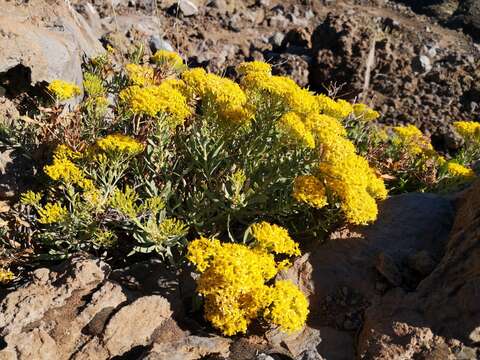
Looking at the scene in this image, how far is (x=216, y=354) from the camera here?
3.15 meters

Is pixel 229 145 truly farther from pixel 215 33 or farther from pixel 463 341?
pixel 215 33

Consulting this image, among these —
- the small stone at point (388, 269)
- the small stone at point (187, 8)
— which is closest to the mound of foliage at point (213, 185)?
the small stone at point (388, 269)

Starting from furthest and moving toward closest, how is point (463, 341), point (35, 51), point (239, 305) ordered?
1. point (35, 51)
2. point (239, 305)
3. point (463, 341)

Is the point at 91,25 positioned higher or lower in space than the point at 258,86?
lower

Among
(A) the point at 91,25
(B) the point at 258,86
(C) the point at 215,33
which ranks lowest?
(C) the point at 215,33

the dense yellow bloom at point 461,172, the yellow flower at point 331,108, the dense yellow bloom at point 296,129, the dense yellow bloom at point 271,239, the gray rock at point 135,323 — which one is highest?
the dense yellow bloom at point 296,129

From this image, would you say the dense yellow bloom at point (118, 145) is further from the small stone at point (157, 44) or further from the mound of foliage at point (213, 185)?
the small stone at point (157, 44)

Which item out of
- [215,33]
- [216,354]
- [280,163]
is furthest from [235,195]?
[215,33]

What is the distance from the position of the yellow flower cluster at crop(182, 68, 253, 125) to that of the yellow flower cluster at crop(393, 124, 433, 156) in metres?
2.80

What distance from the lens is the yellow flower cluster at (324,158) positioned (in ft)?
11.7

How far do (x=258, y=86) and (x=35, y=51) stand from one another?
320cm

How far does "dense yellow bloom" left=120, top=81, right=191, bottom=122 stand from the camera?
373cm

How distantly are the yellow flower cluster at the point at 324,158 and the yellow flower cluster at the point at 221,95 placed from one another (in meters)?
0.28

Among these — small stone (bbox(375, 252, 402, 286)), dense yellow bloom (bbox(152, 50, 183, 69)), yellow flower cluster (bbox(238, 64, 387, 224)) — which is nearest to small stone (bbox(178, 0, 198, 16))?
dense yellow bloom (bbox(152, 50, 183, 69))
